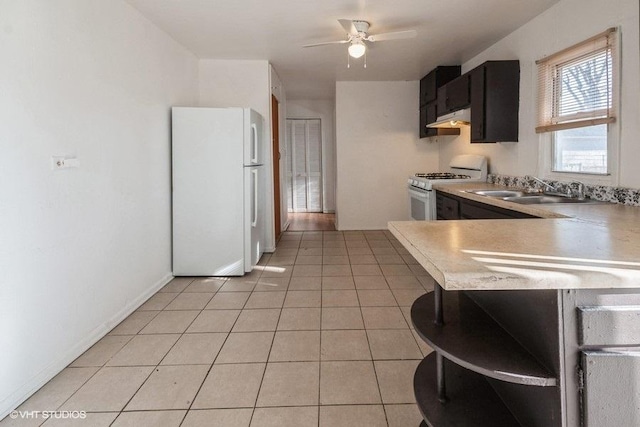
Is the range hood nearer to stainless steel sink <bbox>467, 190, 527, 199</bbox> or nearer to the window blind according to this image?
the window blind

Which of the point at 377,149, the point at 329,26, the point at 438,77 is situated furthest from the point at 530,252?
the point at 377,149

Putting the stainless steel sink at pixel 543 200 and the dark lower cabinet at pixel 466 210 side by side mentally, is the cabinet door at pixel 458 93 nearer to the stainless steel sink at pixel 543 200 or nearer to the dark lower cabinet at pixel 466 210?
the dark lower cabinet at pixel 466 210

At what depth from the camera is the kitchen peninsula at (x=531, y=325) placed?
925 millimetres

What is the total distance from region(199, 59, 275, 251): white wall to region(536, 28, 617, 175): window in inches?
118

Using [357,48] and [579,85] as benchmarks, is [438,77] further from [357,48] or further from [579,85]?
[579,85]

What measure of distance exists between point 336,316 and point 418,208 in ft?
7.02

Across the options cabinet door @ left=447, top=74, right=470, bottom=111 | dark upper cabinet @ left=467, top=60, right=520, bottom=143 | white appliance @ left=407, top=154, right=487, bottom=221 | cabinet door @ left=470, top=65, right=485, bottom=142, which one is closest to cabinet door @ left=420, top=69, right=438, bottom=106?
cabinet door @ left=447, top=74, right=470, bottom=111

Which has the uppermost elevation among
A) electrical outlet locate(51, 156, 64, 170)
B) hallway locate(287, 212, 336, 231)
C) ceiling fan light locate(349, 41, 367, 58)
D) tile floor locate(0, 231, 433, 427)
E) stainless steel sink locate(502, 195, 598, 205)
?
ceiling fan light locate(349, 41, 367, 58)

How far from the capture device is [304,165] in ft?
27.8

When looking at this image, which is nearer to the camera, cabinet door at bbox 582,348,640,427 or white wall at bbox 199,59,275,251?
cabinet door at bbox 582,348,640,427

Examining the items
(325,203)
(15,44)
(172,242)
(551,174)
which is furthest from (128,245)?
(325,203)

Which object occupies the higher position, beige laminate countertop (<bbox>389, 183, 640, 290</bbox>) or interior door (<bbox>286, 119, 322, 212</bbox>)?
interior door (<bbox>286, 119, 322, 212</bbox>)

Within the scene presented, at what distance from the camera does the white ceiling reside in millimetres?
3061

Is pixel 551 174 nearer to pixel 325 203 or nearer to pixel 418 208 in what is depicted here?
pixel 418 208
